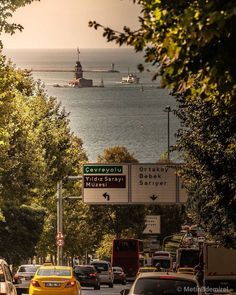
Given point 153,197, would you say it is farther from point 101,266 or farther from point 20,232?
point 20,232

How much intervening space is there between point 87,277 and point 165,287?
45181 millimetres

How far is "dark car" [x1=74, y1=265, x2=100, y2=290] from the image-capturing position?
6694 cm

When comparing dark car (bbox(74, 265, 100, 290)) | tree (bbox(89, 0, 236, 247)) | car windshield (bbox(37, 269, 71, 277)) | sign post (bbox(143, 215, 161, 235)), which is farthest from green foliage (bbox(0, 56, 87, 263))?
sign post (bbox(143, 215, 161, 235))

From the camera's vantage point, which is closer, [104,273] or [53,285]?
[53,285]

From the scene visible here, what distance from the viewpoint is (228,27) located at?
14125 mm

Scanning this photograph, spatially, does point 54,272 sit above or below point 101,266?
below

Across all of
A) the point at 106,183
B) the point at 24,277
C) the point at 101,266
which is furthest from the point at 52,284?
the point at 101,266

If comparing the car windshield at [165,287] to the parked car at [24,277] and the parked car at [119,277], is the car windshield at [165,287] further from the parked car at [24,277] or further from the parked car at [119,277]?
the parked car at [119,277]

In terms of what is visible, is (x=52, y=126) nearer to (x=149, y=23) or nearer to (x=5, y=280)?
(x=5, y=280)

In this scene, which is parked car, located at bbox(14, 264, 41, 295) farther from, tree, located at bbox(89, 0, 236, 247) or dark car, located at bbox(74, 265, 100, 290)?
tree, located at bbox(89, 0, 236, 247)

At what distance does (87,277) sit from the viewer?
67062 millimetres

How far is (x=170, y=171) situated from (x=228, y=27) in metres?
58.3

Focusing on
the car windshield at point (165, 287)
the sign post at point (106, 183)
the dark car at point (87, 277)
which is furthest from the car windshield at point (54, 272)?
the sign post at point (106, 183)

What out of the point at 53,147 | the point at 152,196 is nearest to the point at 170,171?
the point at 152,196
